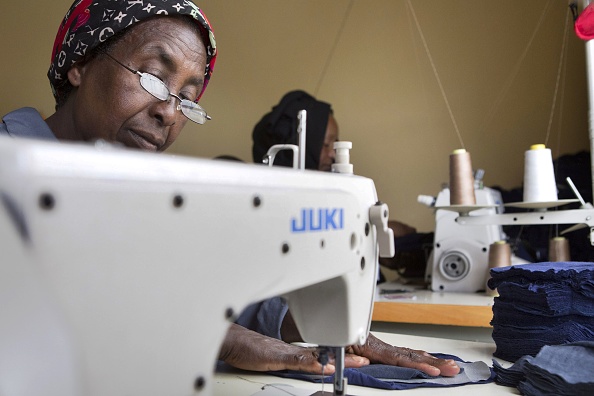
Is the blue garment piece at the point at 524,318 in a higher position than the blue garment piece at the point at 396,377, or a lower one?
higher

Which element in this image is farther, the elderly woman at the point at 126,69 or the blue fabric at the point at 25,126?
the elderly woman at the point at 126,69

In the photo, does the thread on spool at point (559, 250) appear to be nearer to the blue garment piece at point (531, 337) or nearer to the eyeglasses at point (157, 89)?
the blue garment piece at point (531, 337)

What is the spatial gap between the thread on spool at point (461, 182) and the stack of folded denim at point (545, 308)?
762 mm

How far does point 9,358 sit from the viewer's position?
1.49 feet

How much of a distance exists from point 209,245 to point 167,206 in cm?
6

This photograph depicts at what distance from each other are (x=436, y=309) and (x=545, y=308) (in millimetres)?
742

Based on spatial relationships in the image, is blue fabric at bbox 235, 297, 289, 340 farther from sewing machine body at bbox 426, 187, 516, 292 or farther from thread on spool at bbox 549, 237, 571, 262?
thread on spool at bbox 549, 237, 571, 262

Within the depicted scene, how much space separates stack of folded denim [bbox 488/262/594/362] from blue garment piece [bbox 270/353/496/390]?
125mm

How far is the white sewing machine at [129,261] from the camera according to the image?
1.41 feet

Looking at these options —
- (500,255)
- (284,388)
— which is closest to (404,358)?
(284,388)

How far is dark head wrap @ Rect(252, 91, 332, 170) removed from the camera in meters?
3.07

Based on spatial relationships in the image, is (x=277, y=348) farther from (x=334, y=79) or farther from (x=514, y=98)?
(x=334, y=79)

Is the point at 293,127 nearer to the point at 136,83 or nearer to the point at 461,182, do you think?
the point at 461,182

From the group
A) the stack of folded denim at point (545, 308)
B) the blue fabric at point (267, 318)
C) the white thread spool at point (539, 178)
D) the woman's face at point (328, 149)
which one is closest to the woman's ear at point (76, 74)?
the blue fabric at point (267, 318)
